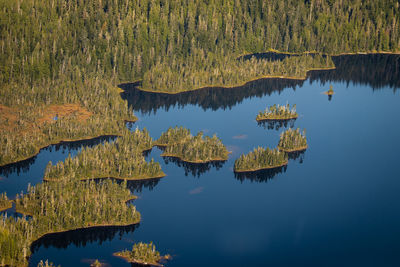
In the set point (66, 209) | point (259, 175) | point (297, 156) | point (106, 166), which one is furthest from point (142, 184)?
point (297, 156)

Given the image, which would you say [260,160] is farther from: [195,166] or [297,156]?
[195,166]

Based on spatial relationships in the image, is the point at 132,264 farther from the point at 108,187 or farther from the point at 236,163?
the point at 236,163

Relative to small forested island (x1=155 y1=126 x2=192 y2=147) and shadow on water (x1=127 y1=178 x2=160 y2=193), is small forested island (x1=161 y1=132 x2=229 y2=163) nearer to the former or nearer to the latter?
small forested island (x1=155 y1=126 x2=192 y2=147)

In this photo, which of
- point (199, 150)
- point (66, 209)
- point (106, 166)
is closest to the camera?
point (66, 209)

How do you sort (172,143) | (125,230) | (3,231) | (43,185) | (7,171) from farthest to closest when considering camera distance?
(172,143) < (7,171) < (43,185) < (125,230) < (3,231)

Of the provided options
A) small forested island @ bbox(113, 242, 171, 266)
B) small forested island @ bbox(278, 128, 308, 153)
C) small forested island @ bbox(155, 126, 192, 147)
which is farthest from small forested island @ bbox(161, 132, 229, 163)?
small forested island @ bbox(113, 242, 171, 266)

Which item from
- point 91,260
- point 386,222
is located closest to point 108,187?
point 91,260

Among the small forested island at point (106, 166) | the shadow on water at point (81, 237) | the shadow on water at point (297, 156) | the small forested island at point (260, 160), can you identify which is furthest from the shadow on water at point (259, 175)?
the shadow on water at point (81, 237)
